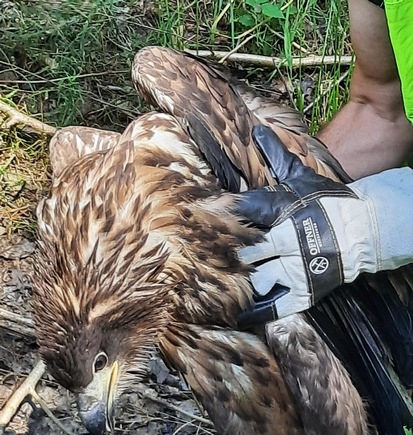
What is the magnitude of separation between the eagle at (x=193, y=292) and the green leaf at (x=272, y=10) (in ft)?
4.48

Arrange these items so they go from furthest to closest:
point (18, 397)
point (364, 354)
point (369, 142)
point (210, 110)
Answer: point (369, 142) < point (18, 397) < point (364, 354) < point (210, 110)

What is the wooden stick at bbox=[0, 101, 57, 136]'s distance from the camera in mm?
4902

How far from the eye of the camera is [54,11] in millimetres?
5266

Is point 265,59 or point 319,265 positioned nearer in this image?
point 319,265

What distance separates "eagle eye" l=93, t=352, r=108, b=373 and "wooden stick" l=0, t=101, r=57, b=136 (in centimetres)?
205

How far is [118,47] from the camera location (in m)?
5.25

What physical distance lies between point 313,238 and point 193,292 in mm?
423

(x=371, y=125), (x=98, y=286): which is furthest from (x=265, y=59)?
(x=98, y=286)

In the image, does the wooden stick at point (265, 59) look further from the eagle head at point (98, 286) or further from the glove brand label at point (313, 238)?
the eagle head at point (98, 286)

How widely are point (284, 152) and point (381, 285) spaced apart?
60 centimetres

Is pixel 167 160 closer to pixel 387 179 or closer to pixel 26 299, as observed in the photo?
pixel 387 179

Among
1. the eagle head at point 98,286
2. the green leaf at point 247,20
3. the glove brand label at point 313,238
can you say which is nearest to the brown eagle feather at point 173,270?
the eagle head at point 98,286

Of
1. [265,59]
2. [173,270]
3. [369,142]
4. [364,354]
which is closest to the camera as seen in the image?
[173,270]

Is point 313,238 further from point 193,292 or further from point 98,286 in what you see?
point 98,286
